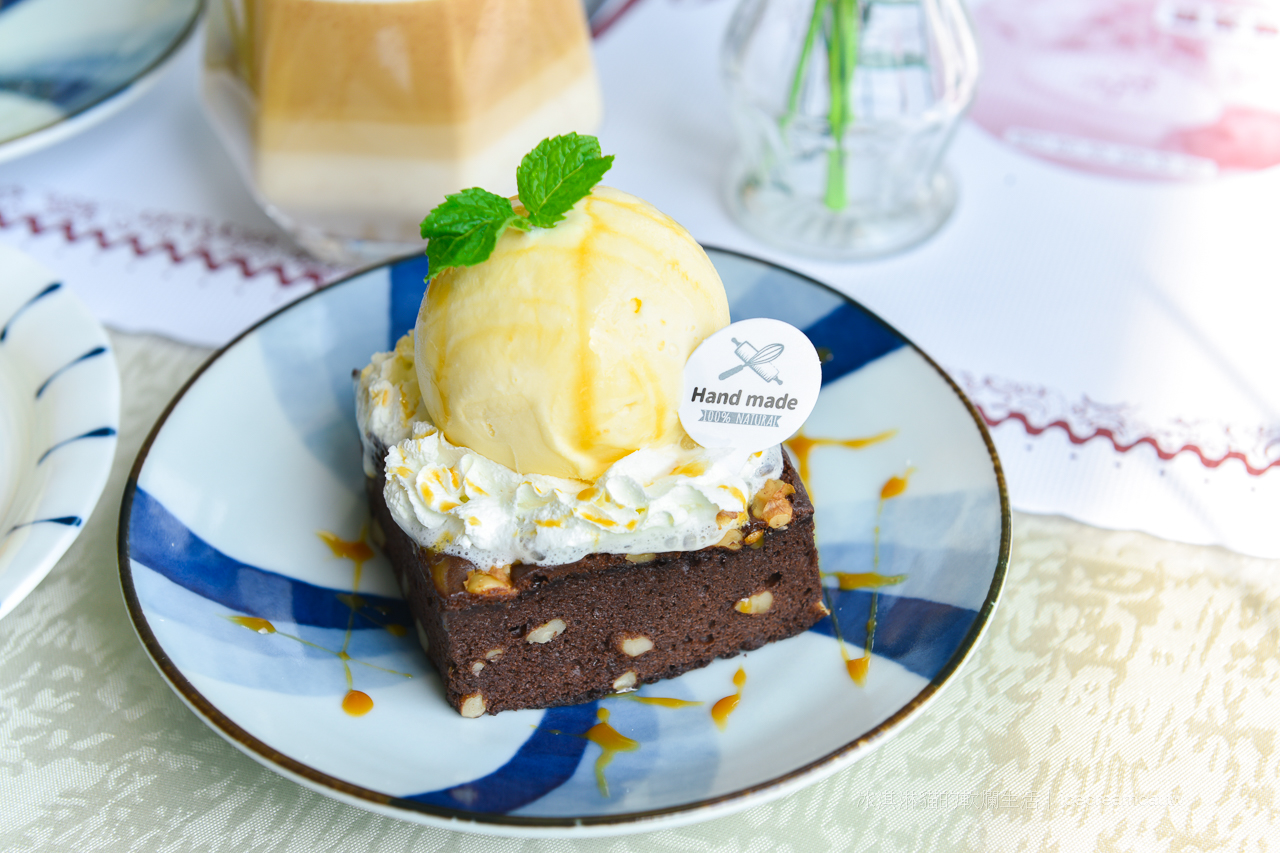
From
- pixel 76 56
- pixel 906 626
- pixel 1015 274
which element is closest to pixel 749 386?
pixel 906 626

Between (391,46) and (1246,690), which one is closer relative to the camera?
(1246,690)

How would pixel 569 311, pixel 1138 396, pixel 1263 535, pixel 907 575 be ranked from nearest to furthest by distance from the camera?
pixel 569 311 → pixel 907 575 → pixel 1263 535 → pixel 1138 396

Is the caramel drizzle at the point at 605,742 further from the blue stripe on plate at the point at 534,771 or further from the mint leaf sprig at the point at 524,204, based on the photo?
the mint leaf sprig at the point at 524,204

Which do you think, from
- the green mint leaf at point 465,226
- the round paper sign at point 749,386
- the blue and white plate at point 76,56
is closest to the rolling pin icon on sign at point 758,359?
the round paper sign at point 749,386

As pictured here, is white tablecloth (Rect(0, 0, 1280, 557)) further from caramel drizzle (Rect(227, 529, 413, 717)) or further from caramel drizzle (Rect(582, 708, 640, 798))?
caramel drizzle (Rect(582, 708, 640, 798))

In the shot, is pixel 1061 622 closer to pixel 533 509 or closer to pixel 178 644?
pixel 533 509

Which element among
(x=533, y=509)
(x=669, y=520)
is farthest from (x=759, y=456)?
(x=533, y=509)
